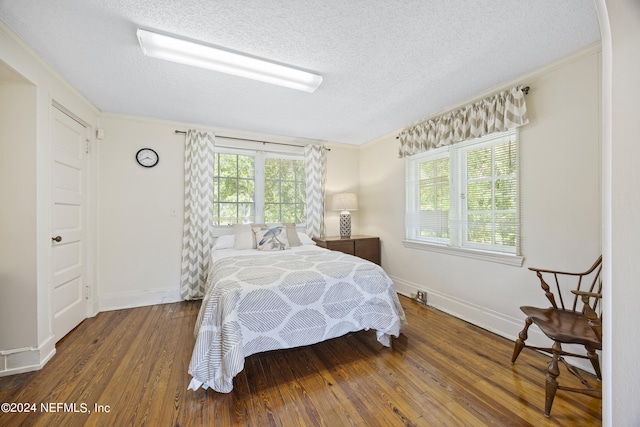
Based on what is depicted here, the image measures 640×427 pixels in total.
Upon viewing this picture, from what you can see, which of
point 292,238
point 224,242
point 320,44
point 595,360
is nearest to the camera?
point 595,360

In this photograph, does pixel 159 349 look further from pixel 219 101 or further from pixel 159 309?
pixel 219 101

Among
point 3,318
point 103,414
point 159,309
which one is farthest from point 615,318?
point 159,309

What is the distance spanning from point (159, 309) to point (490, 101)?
4.20m

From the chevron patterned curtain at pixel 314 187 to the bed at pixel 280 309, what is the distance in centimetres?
151

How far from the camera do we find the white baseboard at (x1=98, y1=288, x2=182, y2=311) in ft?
9.64

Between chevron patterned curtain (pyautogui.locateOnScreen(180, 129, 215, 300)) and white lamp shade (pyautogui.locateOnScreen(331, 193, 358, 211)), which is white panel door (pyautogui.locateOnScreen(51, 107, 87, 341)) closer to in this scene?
chevron patterned curtain (pyautogui.locateOnScreen(180, 129, 215, 300))

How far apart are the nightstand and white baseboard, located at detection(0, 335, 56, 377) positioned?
2.81 m

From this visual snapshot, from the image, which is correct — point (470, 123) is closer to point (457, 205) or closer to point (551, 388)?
point (457, 205)

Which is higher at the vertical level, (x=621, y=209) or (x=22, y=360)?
(x=621, y=209)

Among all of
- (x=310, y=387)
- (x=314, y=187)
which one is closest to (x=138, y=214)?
(x=314, y=187)

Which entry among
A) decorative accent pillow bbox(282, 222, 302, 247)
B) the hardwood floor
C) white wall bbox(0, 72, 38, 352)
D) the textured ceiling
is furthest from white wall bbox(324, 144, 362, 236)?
white wall bbox(0, 72, 38, 352)

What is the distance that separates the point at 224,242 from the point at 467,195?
2923 millimetres

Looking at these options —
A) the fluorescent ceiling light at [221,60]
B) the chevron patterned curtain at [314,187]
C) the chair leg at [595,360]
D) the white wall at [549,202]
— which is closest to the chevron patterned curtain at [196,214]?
the chevron patterned curtain at [314,187]

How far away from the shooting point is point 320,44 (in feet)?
5.75
